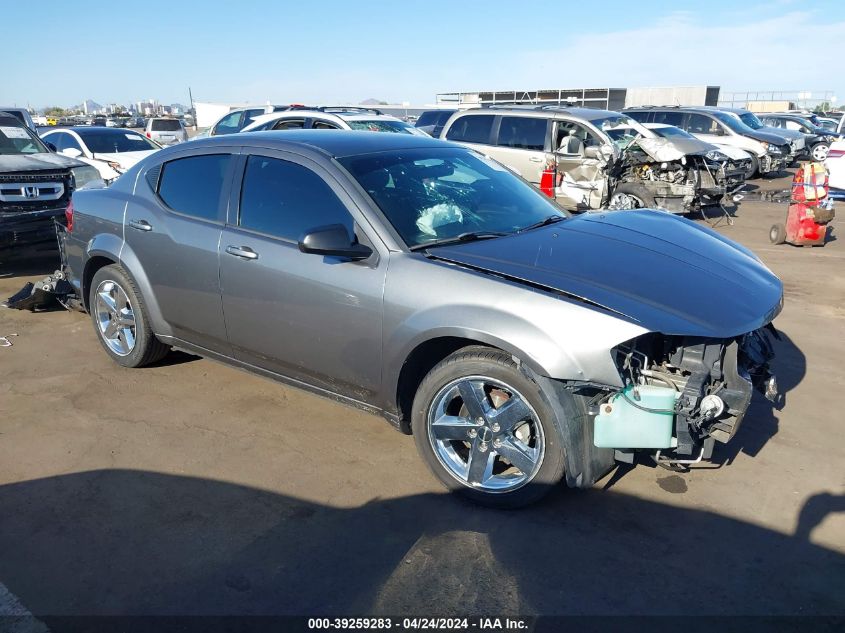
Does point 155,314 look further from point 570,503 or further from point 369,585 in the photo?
point 570,503

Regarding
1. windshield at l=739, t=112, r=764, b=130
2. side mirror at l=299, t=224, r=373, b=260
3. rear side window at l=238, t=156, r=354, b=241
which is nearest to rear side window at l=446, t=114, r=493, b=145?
rear side window at l=238, t=156, r=354, b=241

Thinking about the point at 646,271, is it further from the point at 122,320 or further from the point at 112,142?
the point at 112,142

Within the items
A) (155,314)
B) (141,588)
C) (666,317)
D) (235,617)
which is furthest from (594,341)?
(155,314)

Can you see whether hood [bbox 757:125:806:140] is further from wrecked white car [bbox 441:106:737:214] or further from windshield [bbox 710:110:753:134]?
wrecked white car [bbox 441:106:737:214]

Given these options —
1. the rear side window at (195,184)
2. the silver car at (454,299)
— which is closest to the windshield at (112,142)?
the silver car at (454,299)

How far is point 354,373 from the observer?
3.77m

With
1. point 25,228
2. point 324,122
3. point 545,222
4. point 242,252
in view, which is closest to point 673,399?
point 545,222

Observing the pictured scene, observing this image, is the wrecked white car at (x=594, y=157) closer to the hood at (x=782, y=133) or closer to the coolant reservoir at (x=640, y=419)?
the coolant reservoir at (x=640, y=419)

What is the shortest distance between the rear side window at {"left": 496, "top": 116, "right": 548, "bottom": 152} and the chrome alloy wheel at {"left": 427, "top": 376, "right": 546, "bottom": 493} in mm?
8839

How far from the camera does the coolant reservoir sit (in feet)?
9.99

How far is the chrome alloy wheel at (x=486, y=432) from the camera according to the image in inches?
130

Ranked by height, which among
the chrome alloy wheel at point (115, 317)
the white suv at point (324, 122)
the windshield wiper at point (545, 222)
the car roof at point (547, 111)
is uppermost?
the car roof at point (547, 111)

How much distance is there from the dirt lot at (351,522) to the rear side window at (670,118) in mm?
15820

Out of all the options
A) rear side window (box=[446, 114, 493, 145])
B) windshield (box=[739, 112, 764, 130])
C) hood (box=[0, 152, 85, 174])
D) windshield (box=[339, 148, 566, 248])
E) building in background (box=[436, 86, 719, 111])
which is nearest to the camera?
windshield (box=[339, 148, 566, 248])
